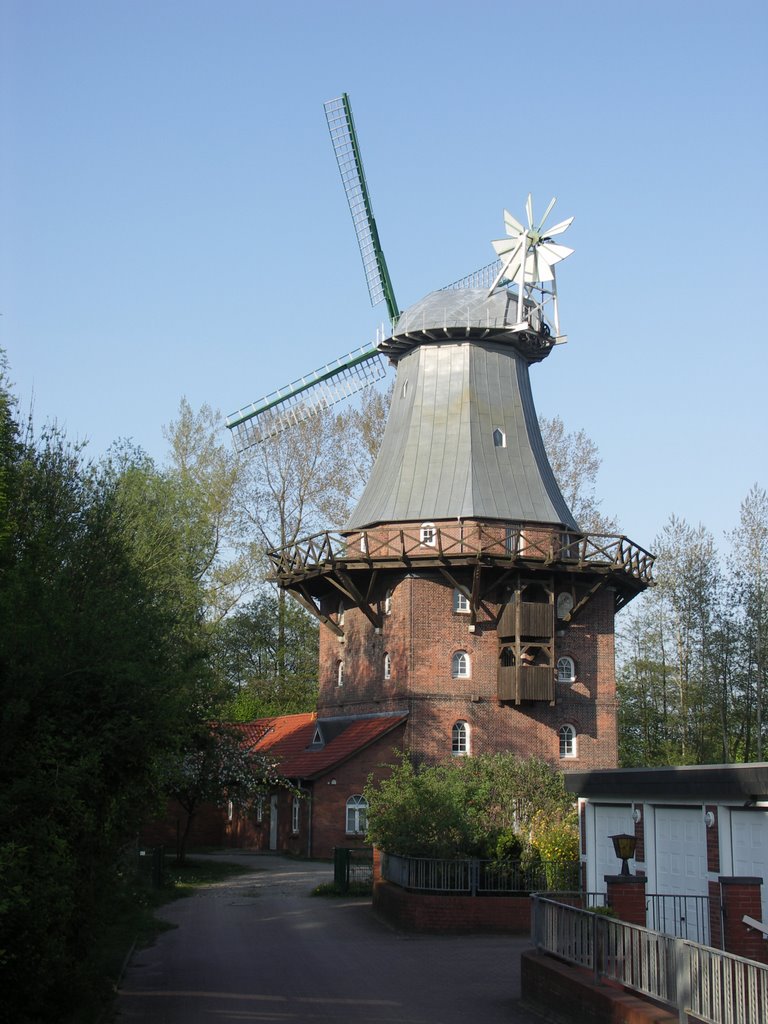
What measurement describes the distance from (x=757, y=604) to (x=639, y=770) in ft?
81.5

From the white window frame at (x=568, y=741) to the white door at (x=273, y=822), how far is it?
10.0 metres

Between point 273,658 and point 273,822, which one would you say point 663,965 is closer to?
point 273,822

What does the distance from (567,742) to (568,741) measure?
2.0 inches

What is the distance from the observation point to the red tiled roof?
108 ft

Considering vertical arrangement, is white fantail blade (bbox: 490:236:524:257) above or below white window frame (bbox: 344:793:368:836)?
above

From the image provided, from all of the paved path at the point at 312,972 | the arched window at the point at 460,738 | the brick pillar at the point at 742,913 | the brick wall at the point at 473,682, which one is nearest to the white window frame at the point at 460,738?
the arched window at the point at 460,738

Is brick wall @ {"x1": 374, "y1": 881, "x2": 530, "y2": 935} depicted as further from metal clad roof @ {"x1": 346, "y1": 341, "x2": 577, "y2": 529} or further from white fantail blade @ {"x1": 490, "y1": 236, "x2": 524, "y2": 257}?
white fantail blade @ {"x1": 490, "y1": 236, "x2": 524, "y2": 257}

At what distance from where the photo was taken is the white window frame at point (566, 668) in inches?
1337

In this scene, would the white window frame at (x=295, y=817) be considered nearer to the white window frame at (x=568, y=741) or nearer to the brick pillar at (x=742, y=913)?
the white window frame at (x=568, y=741)

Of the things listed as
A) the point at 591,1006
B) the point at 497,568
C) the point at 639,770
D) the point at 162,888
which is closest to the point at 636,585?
the point at 497,568

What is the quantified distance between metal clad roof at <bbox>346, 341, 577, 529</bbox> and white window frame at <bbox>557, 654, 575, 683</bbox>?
3848 millimetres

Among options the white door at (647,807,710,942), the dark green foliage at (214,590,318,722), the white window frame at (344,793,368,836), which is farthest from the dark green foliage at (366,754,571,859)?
the dark green foliage at (214,590,318,722)

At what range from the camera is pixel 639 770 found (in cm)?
1712

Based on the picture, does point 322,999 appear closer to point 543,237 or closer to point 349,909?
point 349,909
